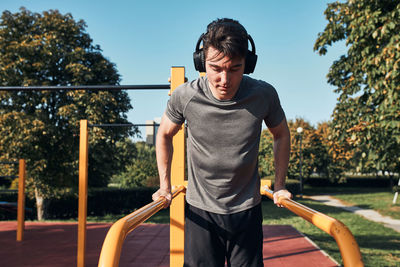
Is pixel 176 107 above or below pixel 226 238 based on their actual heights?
above

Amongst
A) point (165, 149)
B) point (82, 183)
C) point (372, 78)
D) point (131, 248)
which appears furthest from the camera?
point (372, 78)

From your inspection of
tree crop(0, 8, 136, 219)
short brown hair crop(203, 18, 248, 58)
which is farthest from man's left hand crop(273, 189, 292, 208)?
tree crop(0, 8, 136, 219)

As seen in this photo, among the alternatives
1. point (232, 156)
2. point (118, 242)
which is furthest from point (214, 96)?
point (118, 242)

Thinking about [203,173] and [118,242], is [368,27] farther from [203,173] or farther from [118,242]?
[118,242]

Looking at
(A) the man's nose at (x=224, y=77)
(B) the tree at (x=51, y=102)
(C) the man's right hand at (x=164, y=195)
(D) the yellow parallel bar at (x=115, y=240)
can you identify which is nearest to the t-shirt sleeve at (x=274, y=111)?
(A) the man's nose at (x=224, y=77)

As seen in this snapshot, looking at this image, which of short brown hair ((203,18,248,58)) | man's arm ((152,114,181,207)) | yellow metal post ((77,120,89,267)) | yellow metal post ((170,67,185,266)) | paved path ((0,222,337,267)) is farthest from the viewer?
paved path ((0,222,337,267))

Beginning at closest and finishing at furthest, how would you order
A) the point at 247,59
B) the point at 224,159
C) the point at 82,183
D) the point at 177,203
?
the point at 224,159 < the point at 247,59 < the point at 177,203 < the point at 82,183

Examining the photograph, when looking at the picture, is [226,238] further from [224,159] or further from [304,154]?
[304,154]

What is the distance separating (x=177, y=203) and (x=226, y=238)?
964 millimetres

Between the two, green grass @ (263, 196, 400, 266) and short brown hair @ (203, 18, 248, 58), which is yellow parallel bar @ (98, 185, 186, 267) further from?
green grass @ (263, 196, 400, 266)

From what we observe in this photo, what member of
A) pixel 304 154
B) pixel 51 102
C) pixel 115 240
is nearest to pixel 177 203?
pixel 115 240

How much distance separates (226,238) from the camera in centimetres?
145

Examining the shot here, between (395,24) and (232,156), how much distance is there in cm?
531

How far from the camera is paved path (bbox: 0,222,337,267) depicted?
14.5 feet
